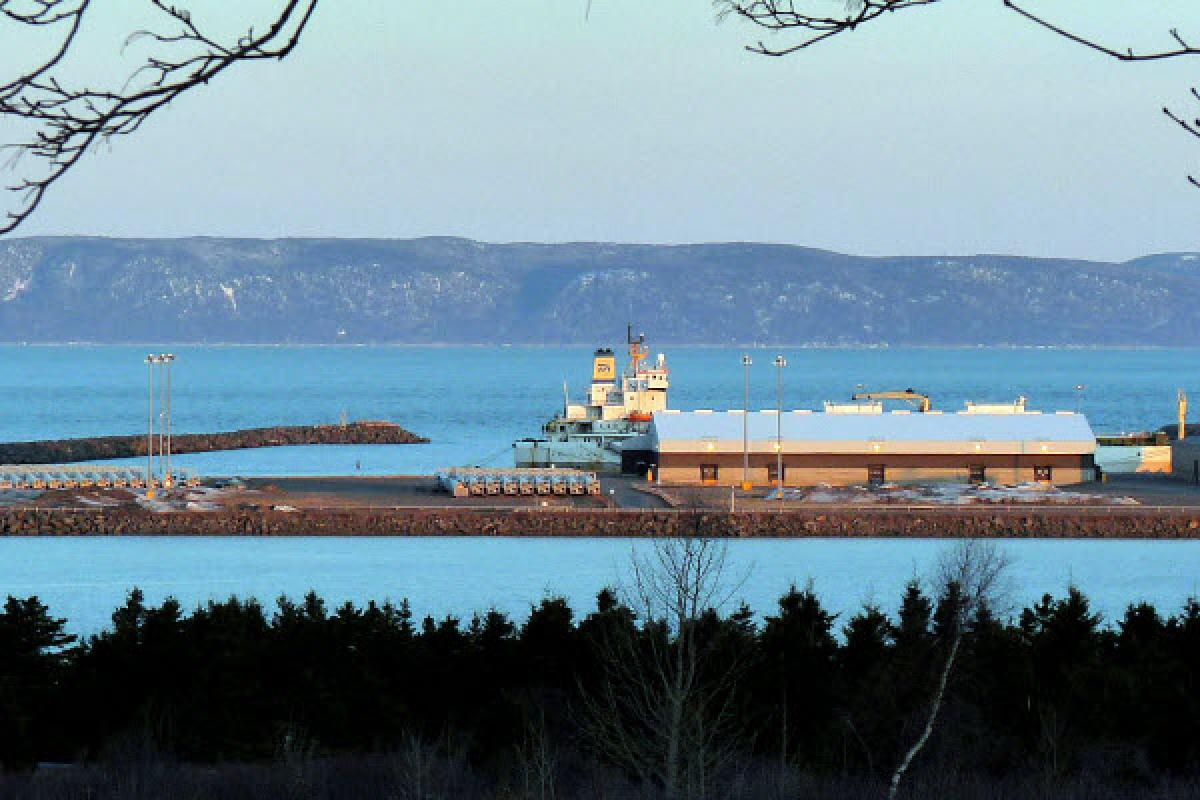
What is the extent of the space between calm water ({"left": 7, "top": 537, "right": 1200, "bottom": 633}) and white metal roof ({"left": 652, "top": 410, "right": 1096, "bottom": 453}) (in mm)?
6983

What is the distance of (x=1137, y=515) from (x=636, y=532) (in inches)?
444

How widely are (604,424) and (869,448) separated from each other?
12753 mm

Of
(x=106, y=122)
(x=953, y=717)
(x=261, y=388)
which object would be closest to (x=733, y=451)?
(x=953, y=717)

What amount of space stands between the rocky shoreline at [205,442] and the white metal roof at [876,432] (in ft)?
Result: 96.8

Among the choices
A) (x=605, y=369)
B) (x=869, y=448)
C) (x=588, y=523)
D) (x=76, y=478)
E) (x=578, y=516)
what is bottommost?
(x=588, y=523)

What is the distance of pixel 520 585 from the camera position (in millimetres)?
36875

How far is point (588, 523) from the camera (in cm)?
4306

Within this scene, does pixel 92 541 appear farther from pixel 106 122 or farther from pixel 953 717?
pixel 106 122

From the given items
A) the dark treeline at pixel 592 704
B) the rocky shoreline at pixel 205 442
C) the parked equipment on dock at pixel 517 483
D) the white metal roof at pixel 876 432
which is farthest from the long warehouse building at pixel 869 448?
the rocky shoreline at pixel 205 442

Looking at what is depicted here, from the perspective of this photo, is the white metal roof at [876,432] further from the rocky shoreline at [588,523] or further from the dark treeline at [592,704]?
the dark treeline at [592,704]

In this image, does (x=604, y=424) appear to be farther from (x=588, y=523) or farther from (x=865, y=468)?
(x=588, y=523)

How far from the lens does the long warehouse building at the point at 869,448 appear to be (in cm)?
4997

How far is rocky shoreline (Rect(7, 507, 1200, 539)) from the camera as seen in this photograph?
4222 centimetres

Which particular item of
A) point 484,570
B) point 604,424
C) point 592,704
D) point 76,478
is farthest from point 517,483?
point 592,704
